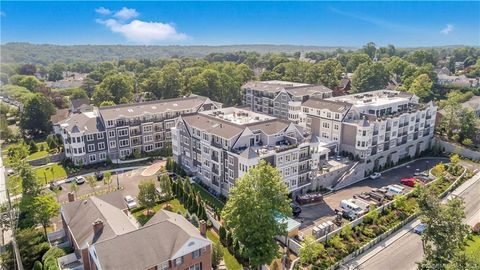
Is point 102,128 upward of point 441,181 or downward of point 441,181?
upward

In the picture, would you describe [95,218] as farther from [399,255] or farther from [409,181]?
[409,181]

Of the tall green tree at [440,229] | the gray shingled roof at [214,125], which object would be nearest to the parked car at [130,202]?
the gray shingled roof at [214,125]

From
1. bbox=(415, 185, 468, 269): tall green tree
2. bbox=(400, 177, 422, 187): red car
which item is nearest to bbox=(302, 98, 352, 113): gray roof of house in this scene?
bbox=(400, 177, 422, 187): red car

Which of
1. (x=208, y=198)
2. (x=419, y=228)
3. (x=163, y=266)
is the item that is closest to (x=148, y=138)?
(x=208, y=198)

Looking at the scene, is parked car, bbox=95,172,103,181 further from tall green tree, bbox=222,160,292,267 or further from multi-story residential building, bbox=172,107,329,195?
tall green tree, bbox=222,160,292,267

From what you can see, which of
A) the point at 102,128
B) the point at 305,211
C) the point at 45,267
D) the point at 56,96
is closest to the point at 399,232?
the point at 305,211

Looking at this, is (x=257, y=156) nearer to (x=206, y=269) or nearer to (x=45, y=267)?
(x=206, y=269)
